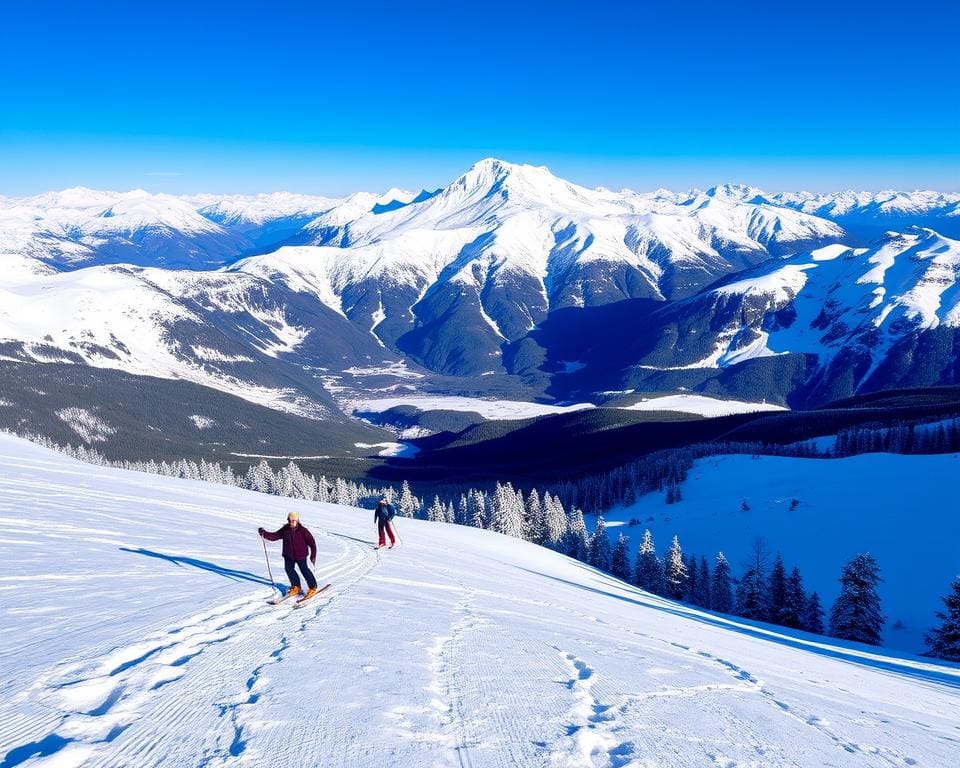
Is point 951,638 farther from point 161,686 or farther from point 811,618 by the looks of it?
point 161,686

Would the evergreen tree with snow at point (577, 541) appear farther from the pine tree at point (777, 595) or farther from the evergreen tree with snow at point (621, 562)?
the pine tree at point (777, 595)

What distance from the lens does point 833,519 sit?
250ft

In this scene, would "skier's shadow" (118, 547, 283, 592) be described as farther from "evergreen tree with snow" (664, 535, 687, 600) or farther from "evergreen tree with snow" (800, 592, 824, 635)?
"evergreen tree with snow" (664, 535, 687, 600)

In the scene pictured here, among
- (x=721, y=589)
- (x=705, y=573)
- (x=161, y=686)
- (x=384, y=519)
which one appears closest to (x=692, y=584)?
(x=705, y=573)

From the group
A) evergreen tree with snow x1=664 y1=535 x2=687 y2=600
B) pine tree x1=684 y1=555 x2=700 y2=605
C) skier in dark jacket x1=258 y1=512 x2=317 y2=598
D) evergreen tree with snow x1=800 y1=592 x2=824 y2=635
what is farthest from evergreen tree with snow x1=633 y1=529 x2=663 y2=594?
skier in dark jacket x1=258 y1=512 x2=317 y2=598

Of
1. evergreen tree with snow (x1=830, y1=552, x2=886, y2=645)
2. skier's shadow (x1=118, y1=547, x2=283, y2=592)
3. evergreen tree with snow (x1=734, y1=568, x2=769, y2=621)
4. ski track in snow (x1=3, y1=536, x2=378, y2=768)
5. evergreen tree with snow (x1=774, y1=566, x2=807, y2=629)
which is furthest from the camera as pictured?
evergreen tree with snow (x1=734, y1=568, x2=769, y2=621)

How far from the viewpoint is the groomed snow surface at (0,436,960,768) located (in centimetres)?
535

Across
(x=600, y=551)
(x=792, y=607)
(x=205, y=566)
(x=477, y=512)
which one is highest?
(x=205, y=566)

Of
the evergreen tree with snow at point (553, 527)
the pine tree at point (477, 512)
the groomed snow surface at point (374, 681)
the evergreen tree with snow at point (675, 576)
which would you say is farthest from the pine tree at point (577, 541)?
the groomed snow surface at point (374, 681)

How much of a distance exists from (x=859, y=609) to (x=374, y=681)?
41.8 m

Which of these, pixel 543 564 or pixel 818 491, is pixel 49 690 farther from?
pixel 818 491

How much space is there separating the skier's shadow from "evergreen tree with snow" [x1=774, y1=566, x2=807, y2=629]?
43658 mm

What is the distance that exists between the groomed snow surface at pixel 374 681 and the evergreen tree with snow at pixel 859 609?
83.9 feet

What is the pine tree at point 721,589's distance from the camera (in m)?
54.9
